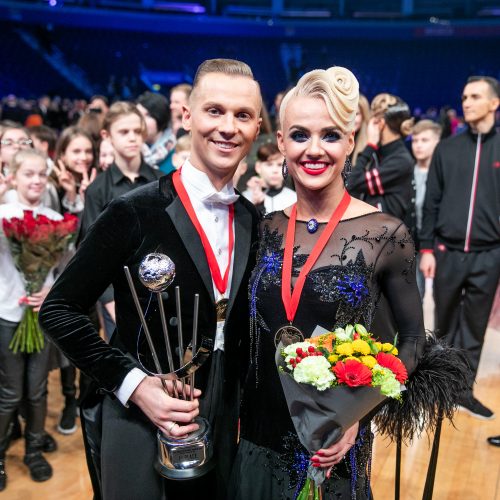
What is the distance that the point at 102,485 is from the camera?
5.97ft

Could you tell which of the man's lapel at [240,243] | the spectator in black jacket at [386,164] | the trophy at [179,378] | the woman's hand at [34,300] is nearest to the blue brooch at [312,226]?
the man's lapel at [240,243]

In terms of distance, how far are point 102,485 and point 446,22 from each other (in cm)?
1884

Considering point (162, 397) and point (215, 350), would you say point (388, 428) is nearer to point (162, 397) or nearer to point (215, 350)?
point (215, 350)


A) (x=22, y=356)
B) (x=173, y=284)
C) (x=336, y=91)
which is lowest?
(x=22, y=356)

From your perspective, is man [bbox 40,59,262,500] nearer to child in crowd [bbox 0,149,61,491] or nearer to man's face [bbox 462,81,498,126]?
child in crowd [bbox 0,149,61,491]

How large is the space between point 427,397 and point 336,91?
2.95 ft

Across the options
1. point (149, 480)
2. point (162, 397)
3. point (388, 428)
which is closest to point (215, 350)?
point (162, 397)

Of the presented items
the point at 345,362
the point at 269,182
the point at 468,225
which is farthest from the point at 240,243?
the point at 468,225

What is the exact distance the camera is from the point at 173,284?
5.75 ft

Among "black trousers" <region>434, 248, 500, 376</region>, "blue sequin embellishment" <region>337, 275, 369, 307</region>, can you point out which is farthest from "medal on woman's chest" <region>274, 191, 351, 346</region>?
"black trousers" <region>434, 248, 500, 376</region>

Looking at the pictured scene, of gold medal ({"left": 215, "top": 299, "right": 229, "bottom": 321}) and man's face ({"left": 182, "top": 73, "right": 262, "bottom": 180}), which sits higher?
man's face ({"left": 182, "top": 73, "right": 262, "bottom": 180})

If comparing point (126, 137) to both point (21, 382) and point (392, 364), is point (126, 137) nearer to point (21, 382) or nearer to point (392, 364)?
point (21, 382)

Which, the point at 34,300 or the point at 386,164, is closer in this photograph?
the point at 34,300

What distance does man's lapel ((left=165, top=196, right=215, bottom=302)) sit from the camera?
5.74ft
